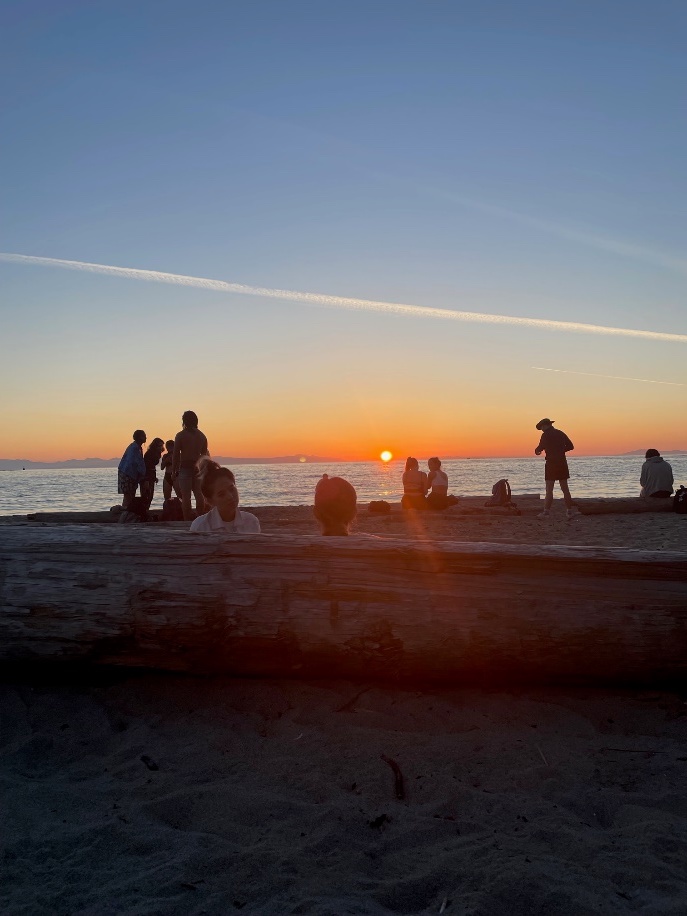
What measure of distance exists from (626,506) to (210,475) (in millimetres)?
12449

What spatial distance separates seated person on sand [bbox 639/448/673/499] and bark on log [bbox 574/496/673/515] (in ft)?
1.00

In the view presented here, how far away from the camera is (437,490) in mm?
15867

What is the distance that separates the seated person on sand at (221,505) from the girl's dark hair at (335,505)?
2.25 ft

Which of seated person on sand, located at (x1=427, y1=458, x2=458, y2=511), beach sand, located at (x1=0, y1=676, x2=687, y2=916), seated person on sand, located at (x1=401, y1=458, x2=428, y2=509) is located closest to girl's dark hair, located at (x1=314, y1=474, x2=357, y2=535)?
beach sand, located at (x1=0, y1=676, x2=687, y2=916)

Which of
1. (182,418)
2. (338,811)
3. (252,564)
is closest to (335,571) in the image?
(252,564)

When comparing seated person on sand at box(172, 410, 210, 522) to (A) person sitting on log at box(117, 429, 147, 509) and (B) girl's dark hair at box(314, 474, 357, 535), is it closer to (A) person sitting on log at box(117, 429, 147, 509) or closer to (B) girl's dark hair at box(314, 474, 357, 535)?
(A) person sitting on log at box(117, 429, 147, 509)

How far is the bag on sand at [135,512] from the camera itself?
11719mm

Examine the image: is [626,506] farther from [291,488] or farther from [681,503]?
[291,488]

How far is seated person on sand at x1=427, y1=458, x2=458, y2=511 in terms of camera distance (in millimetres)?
15555

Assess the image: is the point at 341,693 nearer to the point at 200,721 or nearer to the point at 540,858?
the point at 200,721

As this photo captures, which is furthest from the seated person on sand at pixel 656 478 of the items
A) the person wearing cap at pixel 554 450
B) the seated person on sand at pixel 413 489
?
the seated person on sand at pixel 413 489

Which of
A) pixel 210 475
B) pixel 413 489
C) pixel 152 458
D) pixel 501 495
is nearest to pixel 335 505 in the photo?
pixel 210 475

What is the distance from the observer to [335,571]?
11.8ft

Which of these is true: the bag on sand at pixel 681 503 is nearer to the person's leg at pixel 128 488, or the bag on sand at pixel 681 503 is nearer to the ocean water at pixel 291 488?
the person's leg at pixel 128 488
